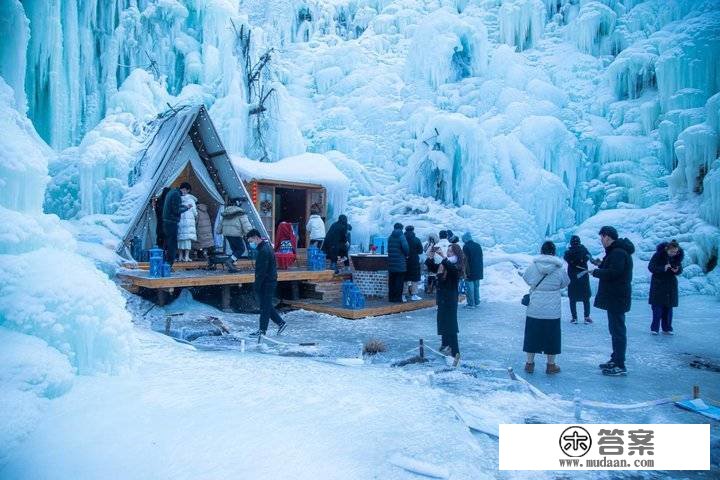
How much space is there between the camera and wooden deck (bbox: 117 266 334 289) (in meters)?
7.55

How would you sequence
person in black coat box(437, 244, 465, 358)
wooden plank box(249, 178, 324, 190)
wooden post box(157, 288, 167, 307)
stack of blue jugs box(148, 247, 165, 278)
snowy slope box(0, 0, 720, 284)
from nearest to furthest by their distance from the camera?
person in black coat box(437, 244, 465, 358)
stack of blue jugs box(148, 247, 165, 278)
wooden post box(157, 288, 167, 307)
wooden plank box(249, 178, 324, 190)
snowy slope box(0, 0, 720, 284)

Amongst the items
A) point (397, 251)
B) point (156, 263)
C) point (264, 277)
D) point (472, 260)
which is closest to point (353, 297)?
point (397, 251)

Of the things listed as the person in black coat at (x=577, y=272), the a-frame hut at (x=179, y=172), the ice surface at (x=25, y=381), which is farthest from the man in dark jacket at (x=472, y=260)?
the ice surface at (x=25, y=381)

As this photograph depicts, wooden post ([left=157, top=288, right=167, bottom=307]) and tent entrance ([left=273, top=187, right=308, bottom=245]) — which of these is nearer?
wooden post ([left=157, top=288, right=167, bottom=307])

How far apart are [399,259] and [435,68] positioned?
1415 cm

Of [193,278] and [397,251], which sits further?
[397,251]

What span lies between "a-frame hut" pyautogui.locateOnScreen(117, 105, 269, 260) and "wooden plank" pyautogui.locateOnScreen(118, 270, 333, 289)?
1.55 m

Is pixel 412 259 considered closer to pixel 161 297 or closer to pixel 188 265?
pixel 188 265

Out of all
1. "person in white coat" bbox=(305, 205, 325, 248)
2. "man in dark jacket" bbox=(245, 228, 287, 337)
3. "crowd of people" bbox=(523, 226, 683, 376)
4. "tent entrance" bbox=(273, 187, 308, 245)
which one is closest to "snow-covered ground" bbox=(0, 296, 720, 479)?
"crowd of people" bbox=(523, 226, 683, 376)

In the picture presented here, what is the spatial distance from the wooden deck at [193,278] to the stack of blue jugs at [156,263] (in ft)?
0.38

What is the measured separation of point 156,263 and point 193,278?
67cm

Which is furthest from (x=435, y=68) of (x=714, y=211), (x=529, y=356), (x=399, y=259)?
(x=529, y=356)

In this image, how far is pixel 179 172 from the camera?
10.6m

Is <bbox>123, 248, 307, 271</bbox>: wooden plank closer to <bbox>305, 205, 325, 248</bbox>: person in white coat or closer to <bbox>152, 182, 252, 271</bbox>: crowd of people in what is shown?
<bbox>152, 182, 252, 271</bbox>: crowd of people
